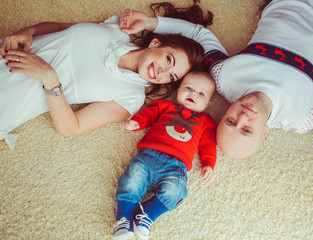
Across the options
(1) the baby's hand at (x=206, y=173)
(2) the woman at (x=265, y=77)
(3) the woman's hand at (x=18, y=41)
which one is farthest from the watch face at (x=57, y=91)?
(1) the baby's hand at (x=206, y=173)

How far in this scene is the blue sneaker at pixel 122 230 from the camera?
0.88 meters

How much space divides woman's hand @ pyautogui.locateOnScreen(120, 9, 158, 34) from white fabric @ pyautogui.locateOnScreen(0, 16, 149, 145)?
0.09 meters

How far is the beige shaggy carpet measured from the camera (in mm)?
967

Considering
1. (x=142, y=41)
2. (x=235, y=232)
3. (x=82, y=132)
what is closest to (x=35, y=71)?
(x=82, y=132)

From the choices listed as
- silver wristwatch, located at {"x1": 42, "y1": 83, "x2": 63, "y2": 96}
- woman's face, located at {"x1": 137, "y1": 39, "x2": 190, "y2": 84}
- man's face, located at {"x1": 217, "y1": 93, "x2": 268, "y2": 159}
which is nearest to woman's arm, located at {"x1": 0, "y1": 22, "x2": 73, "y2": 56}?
silver wristwatch, located at {"x1": 42, "y1": 83, "x2": 63, "y2": 96}

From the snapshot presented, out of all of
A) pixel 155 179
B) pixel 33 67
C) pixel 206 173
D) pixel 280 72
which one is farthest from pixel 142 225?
pixel 280 72

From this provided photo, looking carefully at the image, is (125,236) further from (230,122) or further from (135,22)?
(135,22)

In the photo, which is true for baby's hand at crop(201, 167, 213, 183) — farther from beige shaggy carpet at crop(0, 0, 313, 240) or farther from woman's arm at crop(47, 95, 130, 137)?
woman's arm at crop(47, 95, 130, 137)

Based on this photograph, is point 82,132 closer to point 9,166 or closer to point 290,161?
point 9,166

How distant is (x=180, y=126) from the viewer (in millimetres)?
1033

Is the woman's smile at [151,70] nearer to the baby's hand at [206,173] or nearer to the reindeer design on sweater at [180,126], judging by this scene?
the reindeer design on sweater at [180,126]

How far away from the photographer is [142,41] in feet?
4.12

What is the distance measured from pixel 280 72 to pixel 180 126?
482 millimetres

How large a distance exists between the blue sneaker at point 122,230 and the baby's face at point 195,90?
0.53 meters
